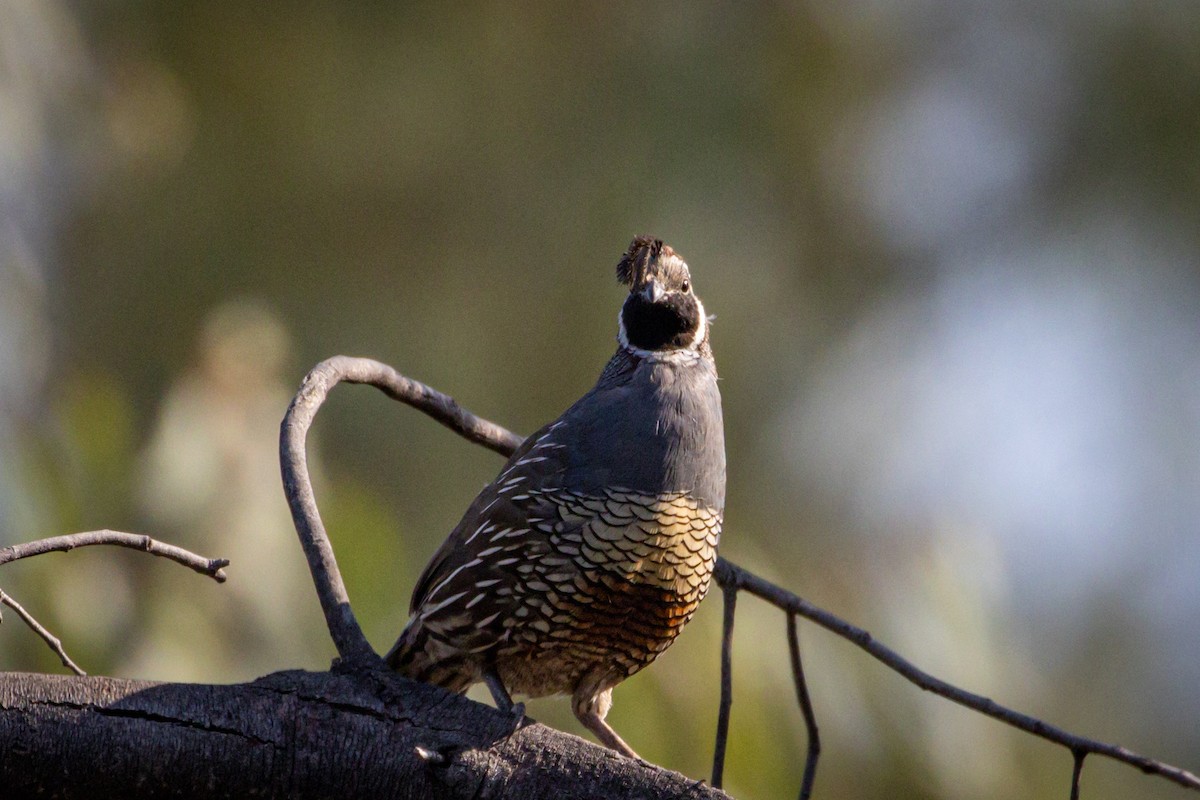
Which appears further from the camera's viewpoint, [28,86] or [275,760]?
[28,86]

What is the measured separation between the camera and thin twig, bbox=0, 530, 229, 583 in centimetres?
214

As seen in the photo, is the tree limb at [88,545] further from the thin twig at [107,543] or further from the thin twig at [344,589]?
the thin twig at [344,589]

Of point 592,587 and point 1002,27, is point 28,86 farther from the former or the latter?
point 1002,27

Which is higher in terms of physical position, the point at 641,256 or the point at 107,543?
the point at 641,256

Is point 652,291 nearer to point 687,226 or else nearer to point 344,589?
point 344,589

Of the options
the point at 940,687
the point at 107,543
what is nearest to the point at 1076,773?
the point at 940,687

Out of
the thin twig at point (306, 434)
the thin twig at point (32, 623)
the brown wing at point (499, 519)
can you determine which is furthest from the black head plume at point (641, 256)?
the thin twig at point (32, 623)

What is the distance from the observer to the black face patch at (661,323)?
11.8 ft

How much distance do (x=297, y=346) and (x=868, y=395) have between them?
3968 millimetres

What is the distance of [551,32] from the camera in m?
10.4

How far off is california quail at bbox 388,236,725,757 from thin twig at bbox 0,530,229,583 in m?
0.92

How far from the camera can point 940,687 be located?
292cm

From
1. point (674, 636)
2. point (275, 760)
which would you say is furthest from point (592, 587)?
point (275, 760)

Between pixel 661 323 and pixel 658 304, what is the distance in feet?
0.17
